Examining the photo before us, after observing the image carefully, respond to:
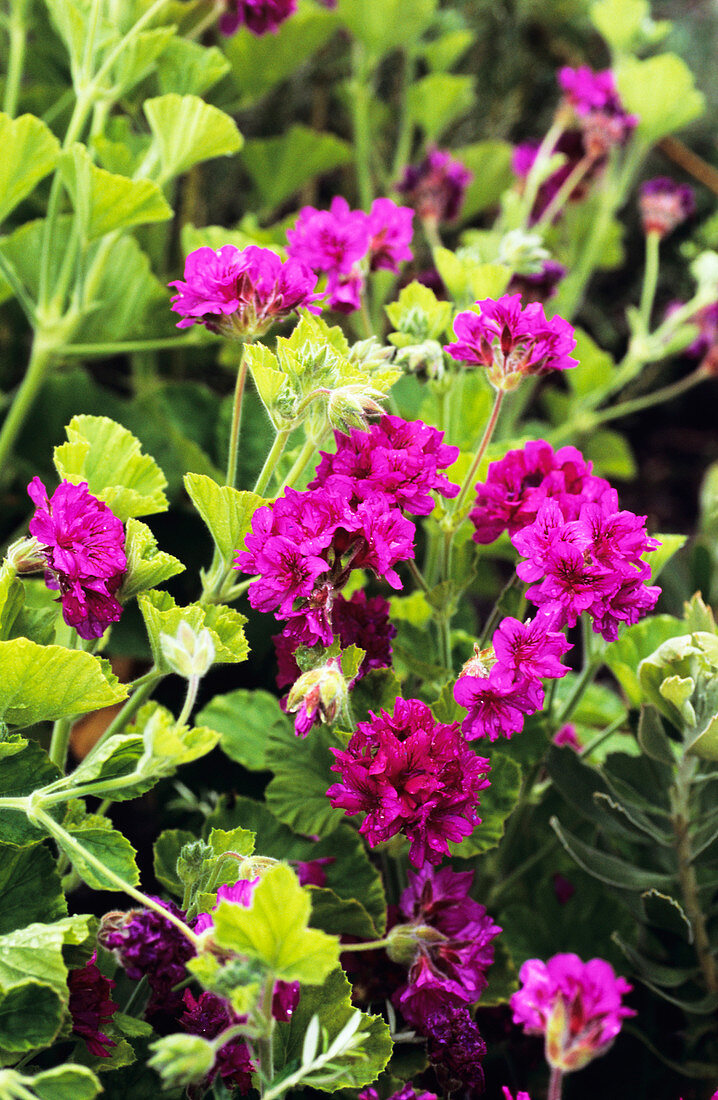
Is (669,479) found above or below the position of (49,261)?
below

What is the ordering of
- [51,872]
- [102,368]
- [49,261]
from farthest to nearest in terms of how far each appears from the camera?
[102,368], [49,261], [51,872]

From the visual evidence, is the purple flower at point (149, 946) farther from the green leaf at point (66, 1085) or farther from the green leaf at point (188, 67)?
the green leaf at point (188, 67)

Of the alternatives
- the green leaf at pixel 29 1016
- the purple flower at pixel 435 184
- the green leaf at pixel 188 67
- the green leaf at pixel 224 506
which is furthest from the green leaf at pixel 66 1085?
the purple flower at pixel 435 184

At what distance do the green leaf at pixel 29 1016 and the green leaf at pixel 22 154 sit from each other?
52 cm

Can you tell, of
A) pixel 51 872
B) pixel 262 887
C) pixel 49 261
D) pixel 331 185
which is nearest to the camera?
pixel 262 887

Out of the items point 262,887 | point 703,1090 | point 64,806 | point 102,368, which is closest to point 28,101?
point 102,368

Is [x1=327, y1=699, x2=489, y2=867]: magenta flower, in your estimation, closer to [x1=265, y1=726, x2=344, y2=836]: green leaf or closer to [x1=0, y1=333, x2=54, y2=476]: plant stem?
[x1=265, y1=726, x2=344, y2=836]: green leaf

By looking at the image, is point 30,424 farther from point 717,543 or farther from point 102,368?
point 717,543

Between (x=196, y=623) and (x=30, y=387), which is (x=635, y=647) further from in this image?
(x=30, y=387)

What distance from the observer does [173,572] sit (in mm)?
522

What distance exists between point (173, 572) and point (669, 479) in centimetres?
122

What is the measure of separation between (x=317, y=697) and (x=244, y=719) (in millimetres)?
319

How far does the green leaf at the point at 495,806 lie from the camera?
59 cm

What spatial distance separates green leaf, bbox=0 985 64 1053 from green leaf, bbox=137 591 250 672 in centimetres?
17
